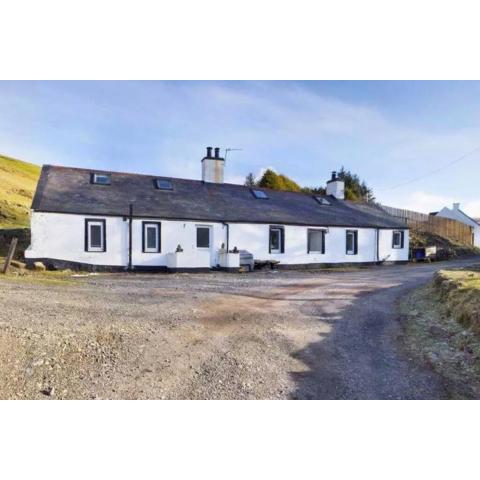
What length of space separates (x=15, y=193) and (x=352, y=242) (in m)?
19.6

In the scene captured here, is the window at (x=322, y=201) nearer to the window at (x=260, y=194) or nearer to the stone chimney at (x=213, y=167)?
the window at (x=260, y=194)

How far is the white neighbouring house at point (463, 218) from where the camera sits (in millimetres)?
29547

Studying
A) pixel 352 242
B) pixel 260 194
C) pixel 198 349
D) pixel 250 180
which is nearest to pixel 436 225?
pixel 352 242

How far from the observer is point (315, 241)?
17234 millimetres

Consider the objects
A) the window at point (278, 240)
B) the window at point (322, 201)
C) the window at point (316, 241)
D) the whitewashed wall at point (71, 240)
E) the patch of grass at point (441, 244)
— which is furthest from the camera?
the patch of grass at point (441, 244)

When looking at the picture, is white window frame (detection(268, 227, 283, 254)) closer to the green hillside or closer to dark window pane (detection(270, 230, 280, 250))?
dark window pane (detection(270, 230, 280, 250))

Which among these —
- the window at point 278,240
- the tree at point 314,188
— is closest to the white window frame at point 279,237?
the window at point 278,240

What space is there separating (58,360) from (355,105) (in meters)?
7.42

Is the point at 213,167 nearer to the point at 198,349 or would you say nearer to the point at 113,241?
the point at 113,241

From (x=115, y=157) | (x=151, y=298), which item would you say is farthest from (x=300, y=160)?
(x=151, y=298)

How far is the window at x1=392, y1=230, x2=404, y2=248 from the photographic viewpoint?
1931 centimetres

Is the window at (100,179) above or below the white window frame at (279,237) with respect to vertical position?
above

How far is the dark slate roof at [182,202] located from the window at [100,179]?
22cm

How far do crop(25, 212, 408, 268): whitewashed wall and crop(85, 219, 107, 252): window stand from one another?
14 centimetres
